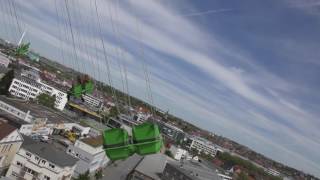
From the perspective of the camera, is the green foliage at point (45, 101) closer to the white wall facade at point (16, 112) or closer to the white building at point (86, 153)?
the white wall facade at point (16, 112)

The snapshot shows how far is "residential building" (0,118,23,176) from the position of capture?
40481mm

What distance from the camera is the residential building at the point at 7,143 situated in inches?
1594

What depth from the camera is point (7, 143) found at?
41.0 m

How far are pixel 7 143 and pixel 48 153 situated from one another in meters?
4.35

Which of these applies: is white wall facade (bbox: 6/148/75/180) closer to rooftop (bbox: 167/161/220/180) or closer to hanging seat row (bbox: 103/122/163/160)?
rooftop (bbox: 167/161/220/180)

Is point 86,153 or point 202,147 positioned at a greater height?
point 202,147

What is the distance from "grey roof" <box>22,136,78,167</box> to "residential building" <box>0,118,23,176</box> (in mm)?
930

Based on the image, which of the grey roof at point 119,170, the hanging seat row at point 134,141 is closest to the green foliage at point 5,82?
the grey roof at point 119,170

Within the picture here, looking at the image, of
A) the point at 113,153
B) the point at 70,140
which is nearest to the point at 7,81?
the point at 70,140

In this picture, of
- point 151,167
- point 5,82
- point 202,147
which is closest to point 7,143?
point 151,167

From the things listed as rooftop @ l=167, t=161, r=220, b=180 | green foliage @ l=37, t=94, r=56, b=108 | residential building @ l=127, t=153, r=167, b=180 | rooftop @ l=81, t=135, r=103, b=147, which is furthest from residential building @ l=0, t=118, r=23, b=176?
green foliage @ l=37, t=94, r=56, b=108

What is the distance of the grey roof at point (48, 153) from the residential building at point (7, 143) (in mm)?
930

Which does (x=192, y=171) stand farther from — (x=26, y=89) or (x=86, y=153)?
(x=26, y=89)

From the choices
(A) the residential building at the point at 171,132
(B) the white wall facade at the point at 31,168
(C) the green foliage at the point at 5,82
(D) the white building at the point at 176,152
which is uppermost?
(A) the residential building at the point at 171,132
